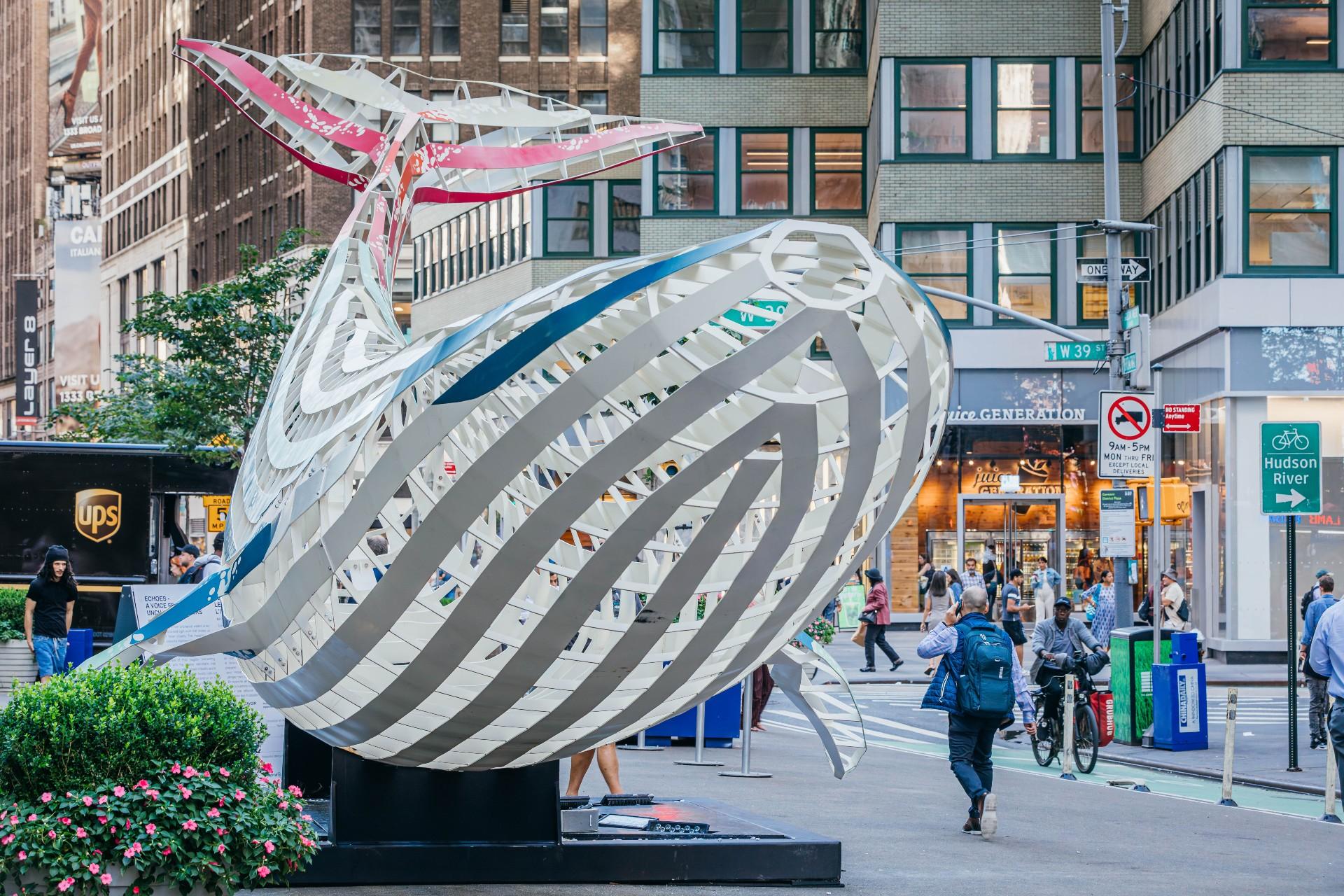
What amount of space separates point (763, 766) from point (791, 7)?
30494 mm

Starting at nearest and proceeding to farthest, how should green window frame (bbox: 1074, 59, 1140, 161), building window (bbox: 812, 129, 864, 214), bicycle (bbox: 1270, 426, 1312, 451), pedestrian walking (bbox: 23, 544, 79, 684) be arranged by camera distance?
bicycle (bbox: 1270, 426, 1312, 451), pedestrian walking (bbox: 23, 544, 79, 684), green window frame (bbox: 1074, 59, 1140, 161), building window (bbox: 812, 129, 864, 214)

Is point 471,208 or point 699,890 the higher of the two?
point 471,208

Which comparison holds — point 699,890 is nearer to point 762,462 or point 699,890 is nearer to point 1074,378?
A: point 762,462

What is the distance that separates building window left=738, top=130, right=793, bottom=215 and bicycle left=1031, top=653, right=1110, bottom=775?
27.0m

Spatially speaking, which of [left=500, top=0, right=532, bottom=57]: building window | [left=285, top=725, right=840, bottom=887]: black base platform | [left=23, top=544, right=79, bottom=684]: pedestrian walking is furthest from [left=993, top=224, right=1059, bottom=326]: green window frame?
[left=500, top=0, right=532, bottom=57]: building window

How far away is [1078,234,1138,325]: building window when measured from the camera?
131ft

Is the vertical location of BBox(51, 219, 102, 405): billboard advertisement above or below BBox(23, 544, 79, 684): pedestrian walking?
above

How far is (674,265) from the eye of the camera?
25.8 ft

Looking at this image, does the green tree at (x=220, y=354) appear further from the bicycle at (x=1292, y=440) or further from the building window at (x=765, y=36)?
the bicycle at (x=1292, y=440)

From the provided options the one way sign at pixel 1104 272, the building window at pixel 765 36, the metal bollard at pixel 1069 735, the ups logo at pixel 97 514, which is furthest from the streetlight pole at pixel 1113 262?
the building window at pixel 765 36

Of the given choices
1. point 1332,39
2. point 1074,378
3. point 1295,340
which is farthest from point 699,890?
point 1074,378

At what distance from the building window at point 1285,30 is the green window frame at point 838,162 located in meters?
14.9

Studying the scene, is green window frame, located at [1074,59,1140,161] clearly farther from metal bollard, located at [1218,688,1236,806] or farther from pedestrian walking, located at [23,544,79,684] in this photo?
pedestrian walking, located at [23,544,79,684]

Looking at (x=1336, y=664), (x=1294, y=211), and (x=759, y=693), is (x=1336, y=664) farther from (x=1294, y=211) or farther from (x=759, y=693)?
Result: (x=1294, y=211)
